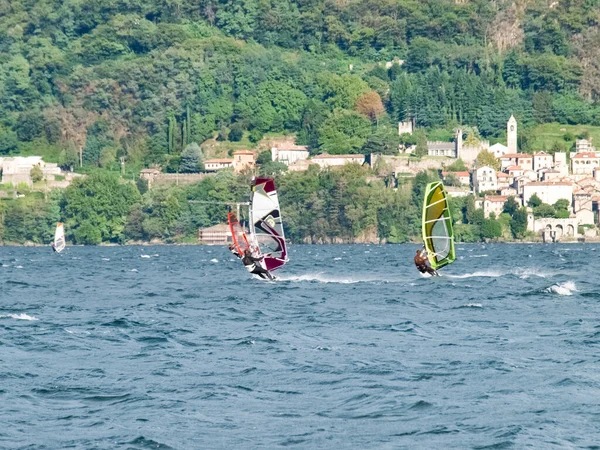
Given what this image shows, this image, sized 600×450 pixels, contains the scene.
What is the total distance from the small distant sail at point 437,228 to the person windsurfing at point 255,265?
839 centimetres

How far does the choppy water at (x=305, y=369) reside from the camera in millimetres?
33250

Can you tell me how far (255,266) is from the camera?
7694 centimetres

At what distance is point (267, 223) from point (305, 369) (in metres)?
40.9

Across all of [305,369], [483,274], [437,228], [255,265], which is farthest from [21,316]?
[483,274]

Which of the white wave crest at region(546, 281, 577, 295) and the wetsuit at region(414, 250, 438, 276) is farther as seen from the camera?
the wetsuit at region(414, 250, 438, 276)

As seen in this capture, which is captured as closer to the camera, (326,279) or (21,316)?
(21,316)

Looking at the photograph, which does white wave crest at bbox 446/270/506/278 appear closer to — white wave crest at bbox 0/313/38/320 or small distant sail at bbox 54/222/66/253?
white wave crest at bbox 0/313/38/320

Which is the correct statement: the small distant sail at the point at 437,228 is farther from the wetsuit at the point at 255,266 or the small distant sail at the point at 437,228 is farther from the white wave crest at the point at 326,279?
the wetsuit at the point at 255,266

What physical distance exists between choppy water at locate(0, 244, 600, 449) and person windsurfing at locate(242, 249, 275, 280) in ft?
8.41

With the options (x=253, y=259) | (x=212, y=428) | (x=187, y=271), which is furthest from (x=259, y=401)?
(x=187, y=271)

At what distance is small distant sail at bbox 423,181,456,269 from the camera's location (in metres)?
72.0

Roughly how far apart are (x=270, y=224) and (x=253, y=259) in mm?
7713

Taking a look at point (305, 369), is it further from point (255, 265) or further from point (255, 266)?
point (255, 266)

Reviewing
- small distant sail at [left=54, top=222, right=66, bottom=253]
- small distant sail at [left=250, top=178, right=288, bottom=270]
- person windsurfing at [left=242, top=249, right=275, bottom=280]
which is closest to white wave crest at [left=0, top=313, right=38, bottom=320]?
person windsurfing at [left=242, top=249, right=275, bottom=280]
